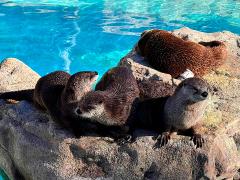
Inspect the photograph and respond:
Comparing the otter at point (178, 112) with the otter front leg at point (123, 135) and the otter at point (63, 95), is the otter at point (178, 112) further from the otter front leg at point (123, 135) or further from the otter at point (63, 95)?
the otter at point (63, 95)

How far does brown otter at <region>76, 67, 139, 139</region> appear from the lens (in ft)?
13.1

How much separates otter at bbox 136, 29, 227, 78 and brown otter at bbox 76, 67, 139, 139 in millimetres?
1359

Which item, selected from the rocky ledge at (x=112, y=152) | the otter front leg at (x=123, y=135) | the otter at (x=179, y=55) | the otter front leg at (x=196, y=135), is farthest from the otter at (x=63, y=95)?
the otter at (x=179, y=55)

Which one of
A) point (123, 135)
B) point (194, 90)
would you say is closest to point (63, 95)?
point (123, 135)

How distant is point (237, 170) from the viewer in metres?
4.62

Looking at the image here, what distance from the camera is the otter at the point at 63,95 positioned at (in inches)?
166

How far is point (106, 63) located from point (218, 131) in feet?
16.7

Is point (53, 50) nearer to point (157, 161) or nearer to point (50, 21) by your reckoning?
point (50, 21)

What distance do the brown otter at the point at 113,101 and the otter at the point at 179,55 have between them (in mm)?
1359

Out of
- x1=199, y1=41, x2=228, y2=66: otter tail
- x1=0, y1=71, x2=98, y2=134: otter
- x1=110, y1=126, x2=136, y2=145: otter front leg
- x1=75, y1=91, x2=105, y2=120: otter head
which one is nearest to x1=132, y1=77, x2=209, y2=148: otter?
x1=110, y1=126, x2=136, y2=145: otter front leg

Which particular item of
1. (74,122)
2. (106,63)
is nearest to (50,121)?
(74,122)

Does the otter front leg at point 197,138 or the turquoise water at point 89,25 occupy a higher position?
the otter front leg at point 197,138

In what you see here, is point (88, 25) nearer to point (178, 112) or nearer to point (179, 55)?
point (179, 55)

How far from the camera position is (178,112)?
163 inches
